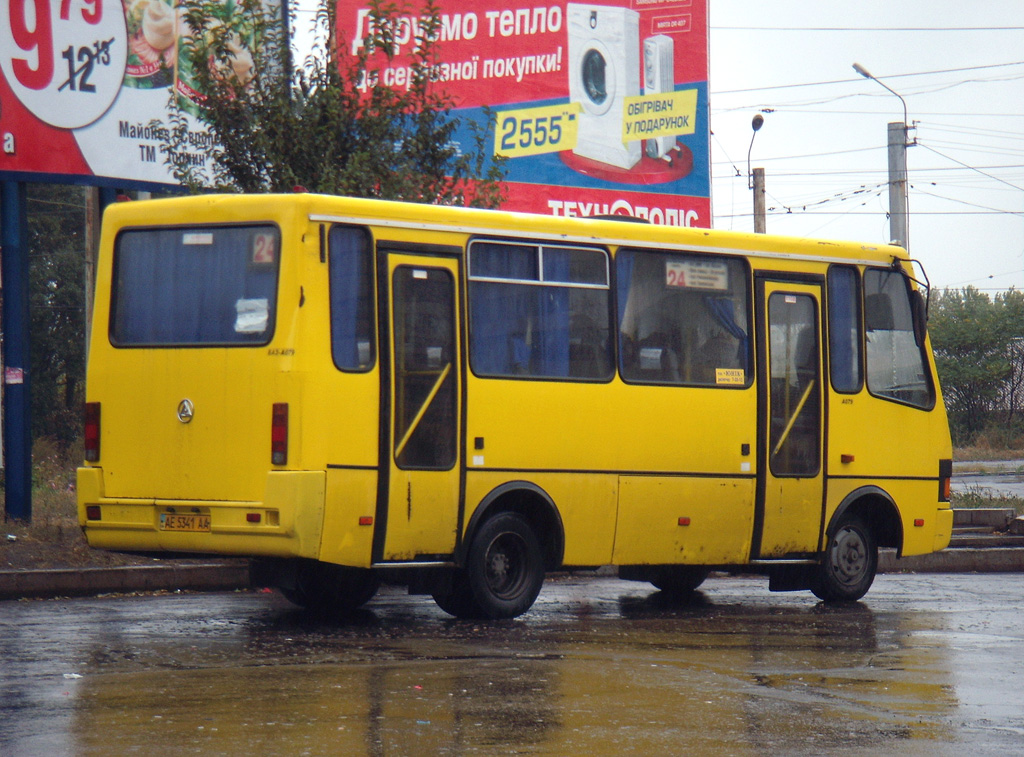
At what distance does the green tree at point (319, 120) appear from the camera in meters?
14.9

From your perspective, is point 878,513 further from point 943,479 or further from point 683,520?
point 683,520

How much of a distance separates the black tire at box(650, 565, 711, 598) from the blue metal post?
249 inches

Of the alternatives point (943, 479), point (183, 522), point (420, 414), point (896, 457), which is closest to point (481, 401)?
point (420, 414)

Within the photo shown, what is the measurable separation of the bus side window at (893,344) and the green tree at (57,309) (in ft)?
79.0

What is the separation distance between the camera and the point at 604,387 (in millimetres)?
12023

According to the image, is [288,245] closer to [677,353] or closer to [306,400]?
[306,400]

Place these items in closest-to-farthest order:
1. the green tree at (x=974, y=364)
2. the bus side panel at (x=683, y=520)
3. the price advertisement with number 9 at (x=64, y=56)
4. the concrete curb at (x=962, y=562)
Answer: the bus side panel at (x=683, y=520) < the price advertisement with number 9 at (x=64, y=56) < the concrete curb at (x=962, y=562) < the green tree at (x=974, y=364)

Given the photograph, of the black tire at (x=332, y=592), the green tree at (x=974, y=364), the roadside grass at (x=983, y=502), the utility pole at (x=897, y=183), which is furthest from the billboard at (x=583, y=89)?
the green tree at (x=974, y=364)

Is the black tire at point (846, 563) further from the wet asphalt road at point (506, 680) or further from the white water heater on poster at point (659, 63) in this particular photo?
the white water heater on poster at point (659, 63)

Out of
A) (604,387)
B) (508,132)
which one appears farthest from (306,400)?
(508,132)

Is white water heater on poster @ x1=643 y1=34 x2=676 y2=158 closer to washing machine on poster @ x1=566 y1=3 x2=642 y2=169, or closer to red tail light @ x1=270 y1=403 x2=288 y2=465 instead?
washing machine on poster @ x1=566 y1=3 x2=642 y2=169

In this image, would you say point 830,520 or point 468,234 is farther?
point 830,520

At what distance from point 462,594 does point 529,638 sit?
1.13 meters

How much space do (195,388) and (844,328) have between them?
5.89 m
